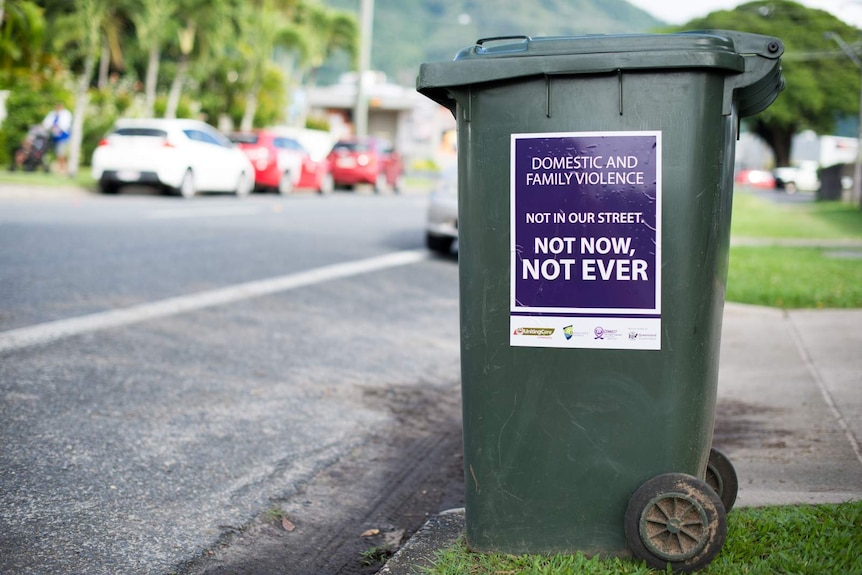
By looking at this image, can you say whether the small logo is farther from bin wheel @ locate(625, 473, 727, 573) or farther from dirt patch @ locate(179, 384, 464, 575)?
dirt patch @ locate(179, 384, 464, 575)

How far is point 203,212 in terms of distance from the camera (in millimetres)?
15500

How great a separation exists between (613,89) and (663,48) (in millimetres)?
180

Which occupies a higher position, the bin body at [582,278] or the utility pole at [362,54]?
the utility pole at [362,54]

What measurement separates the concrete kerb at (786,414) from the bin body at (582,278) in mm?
465

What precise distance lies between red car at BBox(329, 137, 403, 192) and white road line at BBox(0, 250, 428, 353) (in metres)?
17.6

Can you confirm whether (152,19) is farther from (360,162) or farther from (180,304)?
(180,304)

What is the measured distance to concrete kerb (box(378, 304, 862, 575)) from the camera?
3.62m

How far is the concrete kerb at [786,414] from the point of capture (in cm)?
362

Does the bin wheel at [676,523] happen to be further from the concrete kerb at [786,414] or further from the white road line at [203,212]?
the white road line at [203,212]

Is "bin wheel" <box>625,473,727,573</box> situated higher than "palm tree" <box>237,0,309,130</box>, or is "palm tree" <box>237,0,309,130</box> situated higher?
"palm tree" <box>237,0,309,130</box>

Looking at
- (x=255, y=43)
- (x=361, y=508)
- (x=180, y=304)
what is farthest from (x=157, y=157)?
(x=255, y=43)

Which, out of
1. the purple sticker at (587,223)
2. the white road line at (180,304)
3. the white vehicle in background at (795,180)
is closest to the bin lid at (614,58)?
the purple sticker at (587,223)

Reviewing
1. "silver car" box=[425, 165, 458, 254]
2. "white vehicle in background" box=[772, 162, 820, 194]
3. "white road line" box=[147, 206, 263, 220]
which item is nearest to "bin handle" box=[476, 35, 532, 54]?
"silver car" box=[425, 165, 458, 254]

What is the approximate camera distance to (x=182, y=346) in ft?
20.7
